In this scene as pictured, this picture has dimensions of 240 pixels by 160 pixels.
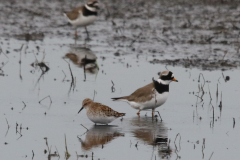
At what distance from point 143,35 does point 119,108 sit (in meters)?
9.55

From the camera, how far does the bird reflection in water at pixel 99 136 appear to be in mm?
8537

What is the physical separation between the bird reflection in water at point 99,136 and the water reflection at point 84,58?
4.56 m

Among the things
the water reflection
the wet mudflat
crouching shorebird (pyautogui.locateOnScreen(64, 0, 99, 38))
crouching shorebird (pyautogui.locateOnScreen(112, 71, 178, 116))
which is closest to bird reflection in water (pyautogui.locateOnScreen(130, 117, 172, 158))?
the wet mudflat

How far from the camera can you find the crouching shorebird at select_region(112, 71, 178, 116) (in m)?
10.7

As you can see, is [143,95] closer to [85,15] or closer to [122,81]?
[122,81]

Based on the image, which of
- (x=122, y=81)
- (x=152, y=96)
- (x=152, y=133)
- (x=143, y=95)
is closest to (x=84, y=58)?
(x=122, y=81)

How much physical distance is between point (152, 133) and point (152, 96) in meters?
1.45

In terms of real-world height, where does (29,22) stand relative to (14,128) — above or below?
above

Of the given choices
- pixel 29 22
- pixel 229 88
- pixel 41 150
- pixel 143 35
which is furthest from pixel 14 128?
pixel 29 22

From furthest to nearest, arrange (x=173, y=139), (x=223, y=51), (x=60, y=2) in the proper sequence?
(x=60, y=2) → (x=223, y=51) → (x=173, y=139)

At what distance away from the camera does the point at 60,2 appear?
29.0 meters

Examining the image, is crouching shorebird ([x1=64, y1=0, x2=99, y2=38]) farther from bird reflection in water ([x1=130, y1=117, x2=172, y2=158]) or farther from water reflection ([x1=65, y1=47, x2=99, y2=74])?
bird reflection in water ([x1=130, y1=117, x2=172, y2=158])

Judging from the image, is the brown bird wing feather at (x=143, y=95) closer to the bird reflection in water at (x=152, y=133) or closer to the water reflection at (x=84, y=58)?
the bird reflection in water at (x=152, y=133)

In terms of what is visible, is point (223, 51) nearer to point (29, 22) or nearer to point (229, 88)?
point (229, 88)
